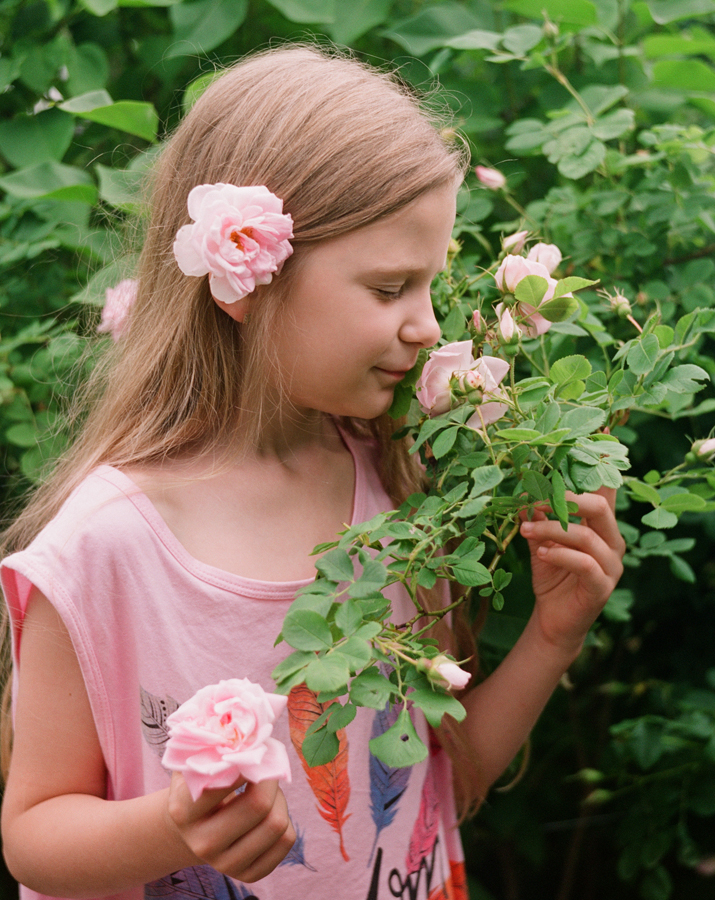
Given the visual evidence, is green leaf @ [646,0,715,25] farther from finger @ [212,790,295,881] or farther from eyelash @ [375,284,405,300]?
finger @ [212,790,295,881]

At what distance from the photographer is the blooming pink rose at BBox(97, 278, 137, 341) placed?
1138 mm

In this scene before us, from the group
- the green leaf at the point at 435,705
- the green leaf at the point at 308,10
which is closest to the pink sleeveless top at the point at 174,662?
the green leaf at the point at 435,705

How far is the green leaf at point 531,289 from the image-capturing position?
88 centimetres

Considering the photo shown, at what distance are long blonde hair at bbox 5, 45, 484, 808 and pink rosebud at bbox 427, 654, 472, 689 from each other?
0.39 metres

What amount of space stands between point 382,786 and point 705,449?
0.56 metres

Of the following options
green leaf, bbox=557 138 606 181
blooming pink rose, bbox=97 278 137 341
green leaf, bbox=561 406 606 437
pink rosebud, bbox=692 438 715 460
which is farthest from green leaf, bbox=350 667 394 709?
green leaf, bbox=557 138 606 181

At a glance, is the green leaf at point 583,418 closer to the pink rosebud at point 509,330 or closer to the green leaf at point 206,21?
the pink rosebud at point 509,330

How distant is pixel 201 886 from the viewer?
3.15ft

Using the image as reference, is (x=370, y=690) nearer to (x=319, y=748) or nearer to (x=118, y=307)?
(x=319, y=748)

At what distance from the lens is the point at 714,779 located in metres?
1.43

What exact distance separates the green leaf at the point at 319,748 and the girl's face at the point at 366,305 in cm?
37

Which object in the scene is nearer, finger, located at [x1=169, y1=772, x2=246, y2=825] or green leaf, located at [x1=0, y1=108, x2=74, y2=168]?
finger, located at [x1=169, y1=772, x2=246, y2=825]

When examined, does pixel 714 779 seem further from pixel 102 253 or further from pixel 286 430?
pixel 102 253

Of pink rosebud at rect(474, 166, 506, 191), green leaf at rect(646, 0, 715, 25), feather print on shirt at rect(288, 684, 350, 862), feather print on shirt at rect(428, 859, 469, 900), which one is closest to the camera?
feather print on shirt at rect(288, 684, 350, 862)
